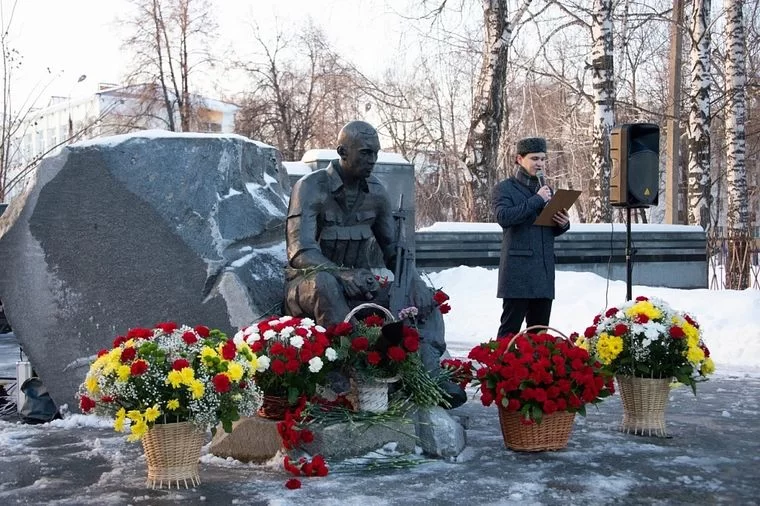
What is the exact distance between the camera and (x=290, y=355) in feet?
17.1

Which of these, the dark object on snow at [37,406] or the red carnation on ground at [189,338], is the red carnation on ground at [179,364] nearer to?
the red carnation on ground at [189,338]

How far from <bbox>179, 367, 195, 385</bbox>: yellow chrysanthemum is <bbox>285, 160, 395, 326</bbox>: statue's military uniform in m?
1.28

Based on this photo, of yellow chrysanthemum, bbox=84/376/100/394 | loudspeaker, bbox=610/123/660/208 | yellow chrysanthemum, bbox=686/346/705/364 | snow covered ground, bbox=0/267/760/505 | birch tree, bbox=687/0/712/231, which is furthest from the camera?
birch tree, bbox=687/0/712/231

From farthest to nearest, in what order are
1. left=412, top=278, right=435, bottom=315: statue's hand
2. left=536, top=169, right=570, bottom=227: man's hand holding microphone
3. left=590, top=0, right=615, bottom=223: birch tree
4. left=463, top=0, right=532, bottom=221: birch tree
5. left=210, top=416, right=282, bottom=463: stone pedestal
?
left=590, top=0, right=615, bottom=223: birch tree, left=463, top=0, right=532, bottom=221: birch tree, left=536, top=169, right=570, bottom=227: man's hand holding microphone, left=412, top=278, right=435, bottom=315: statue's hand, left=210, top=416, right=282, bottom=463: stone pedestal

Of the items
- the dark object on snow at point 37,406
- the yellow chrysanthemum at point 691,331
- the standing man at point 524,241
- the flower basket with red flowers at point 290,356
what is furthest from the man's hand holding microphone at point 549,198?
the dark object on snow at point 37,406

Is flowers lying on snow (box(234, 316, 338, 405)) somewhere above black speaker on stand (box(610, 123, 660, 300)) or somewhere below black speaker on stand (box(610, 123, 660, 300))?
below

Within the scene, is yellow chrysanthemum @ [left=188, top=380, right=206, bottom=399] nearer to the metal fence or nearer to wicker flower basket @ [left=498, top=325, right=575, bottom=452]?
wicker flower basket @ [left=498, top=325, right=575, bottom=452]

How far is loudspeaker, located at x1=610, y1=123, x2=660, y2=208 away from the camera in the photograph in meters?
8.88

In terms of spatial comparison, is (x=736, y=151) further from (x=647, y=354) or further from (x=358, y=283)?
(x=358, y=283)

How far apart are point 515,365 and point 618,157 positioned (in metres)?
4.20

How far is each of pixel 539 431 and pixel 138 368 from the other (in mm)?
2326

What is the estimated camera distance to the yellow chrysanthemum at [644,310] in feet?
19.5

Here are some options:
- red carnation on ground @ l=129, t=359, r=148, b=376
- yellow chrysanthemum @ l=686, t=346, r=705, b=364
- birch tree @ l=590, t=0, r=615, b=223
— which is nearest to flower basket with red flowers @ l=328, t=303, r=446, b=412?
red carnation on ground @ l=129, t=359, r=148, b=376

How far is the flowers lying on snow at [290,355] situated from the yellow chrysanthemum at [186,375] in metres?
0.60
